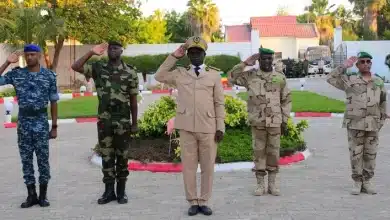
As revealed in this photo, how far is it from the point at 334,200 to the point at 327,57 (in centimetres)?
4488

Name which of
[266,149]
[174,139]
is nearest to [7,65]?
[266,149]

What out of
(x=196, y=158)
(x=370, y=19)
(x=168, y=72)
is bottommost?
(x=196, y=158)

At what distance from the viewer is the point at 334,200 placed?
23.3 ft

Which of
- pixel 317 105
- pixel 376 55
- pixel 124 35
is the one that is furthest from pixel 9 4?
pixel 376 55

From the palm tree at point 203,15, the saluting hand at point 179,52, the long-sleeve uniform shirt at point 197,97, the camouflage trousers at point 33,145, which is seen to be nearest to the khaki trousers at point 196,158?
the long-sleeve uniform shirt at point 197,97

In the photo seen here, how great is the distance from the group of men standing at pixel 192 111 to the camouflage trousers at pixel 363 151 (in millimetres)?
12

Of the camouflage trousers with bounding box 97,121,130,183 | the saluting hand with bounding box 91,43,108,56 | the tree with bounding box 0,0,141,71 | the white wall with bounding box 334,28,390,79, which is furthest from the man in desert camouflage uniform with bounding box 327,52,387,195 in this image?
the white wall with bounding box 334,28,390,79

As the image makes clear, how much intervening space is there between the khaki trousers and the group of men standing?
11mm

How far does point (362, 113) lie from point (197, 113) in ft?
7.54

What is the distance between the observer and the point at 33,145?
267 inches

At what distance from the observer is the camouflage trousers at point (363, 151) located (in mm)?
7371

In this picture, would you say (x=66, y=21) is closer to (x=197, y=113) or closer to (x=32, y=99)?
(x=32, y=99)

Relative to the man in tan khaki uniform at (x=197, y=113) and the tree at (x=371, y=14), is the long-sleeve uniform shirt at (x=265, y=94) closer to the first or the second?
the man in tan khaki uniform at (x=197, y=113)

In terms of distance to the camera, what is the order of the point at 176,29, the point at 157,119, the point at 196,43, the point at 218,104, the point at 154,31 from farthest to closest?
the point at 176,29 → the point at 154,31 → the point at 157,119 → the point at 218,104 → the point at 196,43
